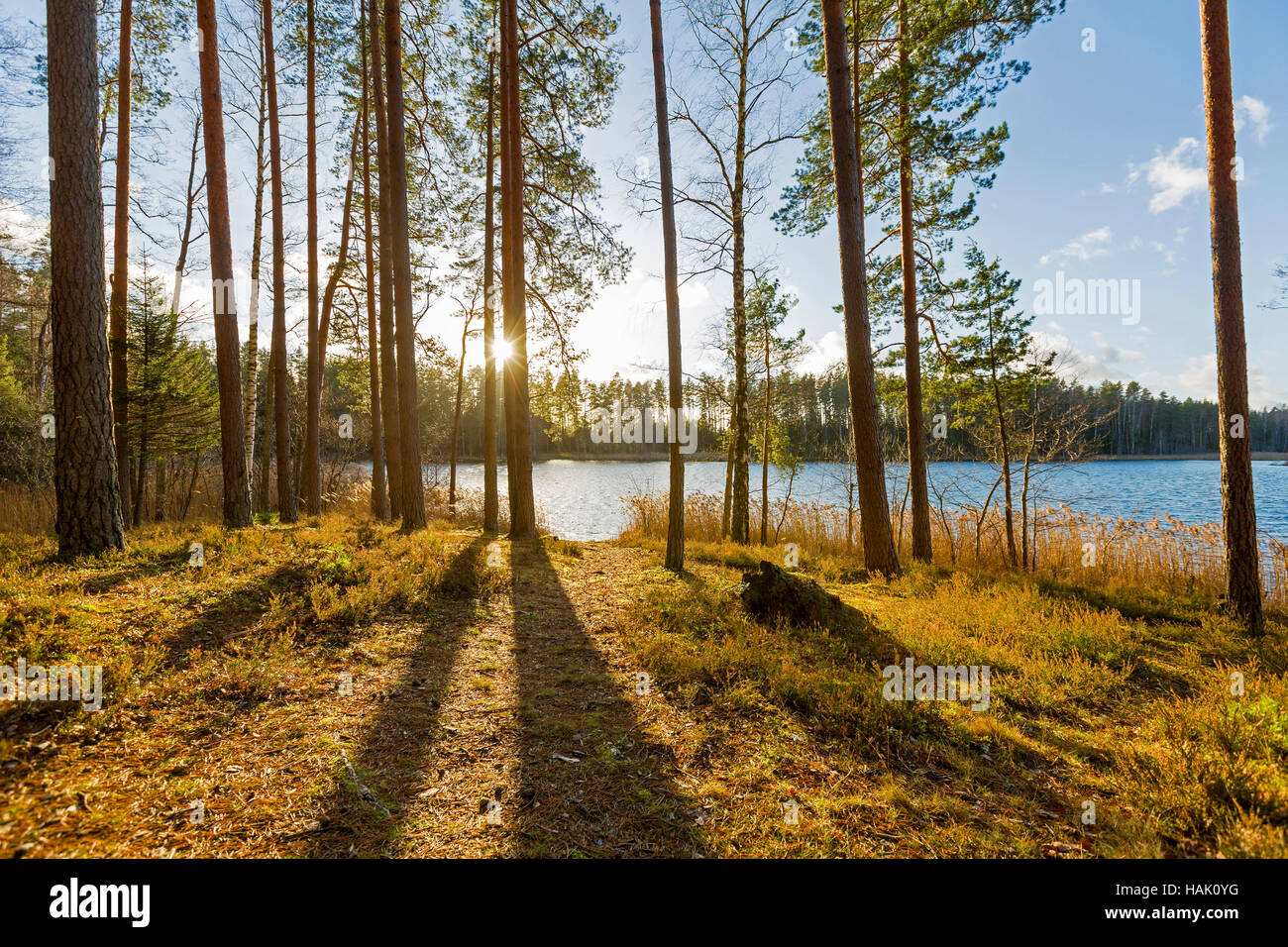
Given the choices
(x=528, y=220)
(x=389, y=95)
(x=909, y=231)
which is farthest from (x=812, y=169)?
(x=389, y=95)

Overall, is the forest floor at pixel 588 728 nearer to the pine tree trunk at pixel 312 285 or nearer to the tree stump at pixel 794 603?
the tree stump at pixel 794 603

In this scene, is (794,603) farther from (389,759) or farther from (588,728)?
(389,759)

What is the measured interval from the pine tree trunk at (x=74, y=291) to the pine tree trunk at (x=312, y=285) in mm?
6991

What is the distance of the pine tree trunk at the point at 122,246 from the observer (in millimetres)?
9422

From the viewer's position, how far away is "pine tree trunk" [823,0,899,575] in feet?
24.9

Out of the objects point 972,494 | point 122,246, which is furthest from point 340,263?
point 972,494

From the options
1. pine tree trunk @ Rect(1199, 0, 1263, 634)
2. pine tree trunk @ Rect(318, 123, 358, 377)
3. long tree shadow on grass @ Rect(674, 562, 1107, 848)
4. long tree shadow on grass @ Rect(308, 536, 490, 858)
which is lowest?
long tree shadow on grass @ Rect(674, 562, 1107, 848)

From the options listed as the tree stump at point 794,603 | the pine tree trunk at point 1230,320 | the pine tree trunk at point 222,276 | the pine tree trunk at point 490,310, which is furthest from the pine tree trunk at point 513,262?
the pine tree trunk at point 1230,320

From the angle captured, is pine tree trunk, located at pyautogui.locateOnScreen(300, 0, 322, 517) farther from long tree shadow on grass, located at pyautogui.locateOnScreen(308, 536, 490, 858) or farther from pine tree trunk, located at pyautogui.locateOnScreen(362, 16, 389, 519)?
long tree shadow on grass, located at pyautogui.locateOnScreen(308, 536, 490, 858)

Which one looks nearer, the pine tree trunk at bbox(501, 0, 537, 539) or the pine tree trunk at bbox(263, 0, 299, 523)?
the pine tree trunk at bbox(501, 0, 537, 539)

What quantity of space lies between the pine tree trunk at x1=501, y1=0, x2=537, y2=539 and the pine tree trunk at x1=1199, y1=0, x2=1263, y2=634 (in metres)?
9.84

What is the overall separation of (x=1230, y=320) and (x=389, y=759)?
9.88 m

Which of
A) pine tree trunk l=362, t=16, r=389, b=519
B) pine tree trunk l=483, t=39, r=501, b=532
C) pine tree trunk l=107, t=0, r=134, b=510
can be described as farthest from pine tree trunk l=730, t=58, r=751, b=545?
pine tree trunk l=107, t=0, r=134, b=510

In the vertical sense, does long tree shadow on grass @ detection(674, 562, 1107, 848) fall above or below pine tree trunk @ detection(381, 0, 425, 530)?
below
